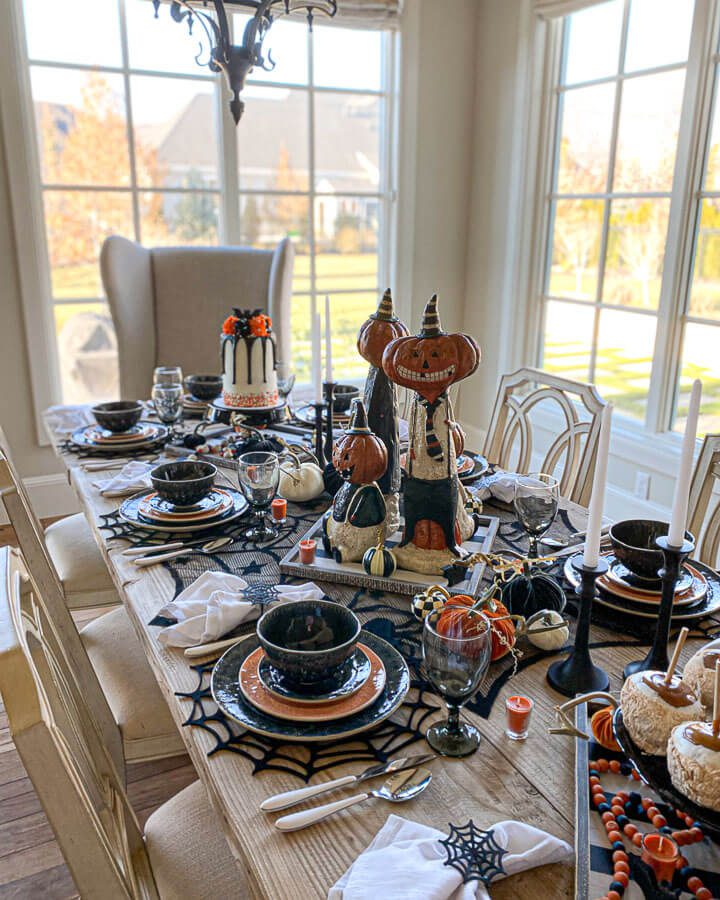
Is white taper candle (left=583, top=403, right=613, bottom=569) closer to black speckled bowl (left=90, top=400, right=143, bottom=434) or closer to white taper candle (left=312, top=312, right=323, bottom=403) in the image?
white taper candle (left=312, top=312, right=323, bottom=403)

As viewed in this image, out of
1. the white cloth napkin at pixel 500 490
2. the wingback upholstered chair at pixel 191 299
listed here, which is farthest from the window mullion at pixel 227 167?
the white cloth napkin at pixel 500 490

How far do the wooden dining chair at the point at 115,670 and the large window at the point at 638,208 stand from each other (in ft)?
7.54

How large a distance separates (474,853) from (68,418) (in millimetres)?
1896

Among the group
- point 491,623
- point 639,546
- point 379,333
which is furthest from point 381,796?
point 379,333

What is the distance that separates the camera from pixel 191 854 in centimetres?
99

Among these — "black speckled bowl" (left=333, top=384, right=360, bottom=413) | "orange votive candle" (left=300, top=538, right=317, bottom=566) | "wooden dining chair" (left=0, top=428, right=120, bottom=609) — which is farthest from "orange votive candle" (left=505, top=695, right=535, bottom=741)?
"black speckled bowl" (left=333, top=384, right=360, bottom=413)

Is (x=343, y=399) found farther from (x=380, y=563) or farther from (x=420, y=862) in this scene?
(x=420, y=862)

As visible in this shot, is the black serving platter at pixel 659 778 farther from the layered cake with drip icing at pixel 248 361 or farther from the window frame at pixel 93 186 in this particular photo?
the window frame at pixel 93 186

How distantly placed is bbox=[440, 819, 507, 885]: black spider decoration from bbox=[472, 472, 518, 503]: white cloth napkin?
2.95ft

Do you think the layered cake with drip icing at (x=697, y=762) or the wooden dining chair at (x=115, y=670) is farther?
the wooden dining chair at (x=115, y=670)

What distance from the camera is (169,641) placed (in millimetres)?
1010

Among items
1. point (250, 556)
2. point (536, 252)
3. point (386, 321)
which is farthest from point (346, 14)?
point (250, 556)

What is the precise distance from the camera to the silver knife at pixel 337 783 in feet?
2.39

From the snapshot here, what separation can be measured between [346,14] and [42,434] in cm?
238
